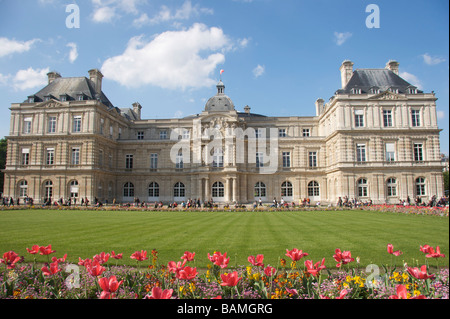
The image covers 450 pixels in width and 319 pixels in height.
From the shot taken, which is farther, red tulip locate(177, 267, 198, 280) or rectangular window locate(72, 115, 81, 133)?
rectangular window locate(72, 115, 81, 133)

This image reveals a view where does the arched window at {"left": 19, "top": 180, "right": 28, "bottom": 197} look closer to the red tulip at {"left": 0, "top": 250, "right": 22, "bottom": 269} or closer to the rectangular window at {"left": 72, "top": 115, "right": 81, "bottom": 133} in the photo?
the rectangular window at {"left": 72, "top": 115, "right": 81, "bottom": 133}

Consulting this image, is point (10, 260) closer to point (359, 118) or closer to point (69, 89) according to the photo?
point (359, 118)

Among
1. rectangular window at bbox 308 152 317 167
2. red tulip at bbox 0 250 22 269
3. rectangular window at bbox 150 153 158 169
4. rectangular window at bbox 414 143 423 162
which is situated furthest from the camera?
rectangular window at bbox 150 153 158 169

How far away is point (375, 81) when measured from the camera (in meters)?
39.8

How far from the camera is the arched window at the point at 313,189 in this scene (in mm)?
43438

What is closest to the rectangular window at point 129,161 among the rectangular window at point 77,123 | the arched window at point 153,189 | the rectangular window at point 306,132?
the arched window at point 153,189

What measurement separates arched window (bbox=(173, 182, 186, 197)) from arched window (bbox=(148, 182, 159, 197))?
2.75 metres

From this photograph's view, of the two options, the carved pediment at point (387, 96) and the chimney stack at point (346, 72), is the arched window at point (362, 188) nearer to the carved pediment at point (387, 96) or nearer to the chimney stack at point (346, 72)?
the carved pediment at point (387, 96)

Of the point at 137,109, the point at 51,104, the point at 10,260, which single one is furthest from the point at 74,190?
the point at 10,260

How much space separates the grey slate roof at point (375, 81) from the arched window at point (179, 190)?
25296 millimetres

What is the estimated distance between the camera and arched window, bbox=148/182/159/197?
44844mm

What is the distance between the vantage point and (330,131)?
136 ft

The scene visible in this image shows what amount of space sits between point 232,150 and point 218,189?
19.1ft

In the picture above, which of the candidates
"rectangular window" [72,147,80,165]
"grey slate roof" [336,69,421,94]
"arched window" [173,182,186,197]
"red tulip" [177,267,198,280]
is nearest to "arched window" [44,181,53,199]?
"rectangular window" [72,147,80,165]
